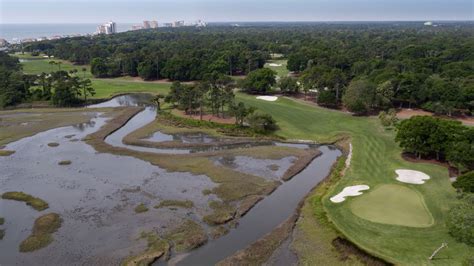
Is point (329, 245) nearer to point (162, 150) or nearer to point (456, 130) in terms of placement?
point (456, 130)

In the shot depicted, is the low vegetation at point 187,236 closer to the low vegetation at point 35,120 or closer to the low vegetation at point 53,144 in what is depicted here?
the low vegetation at point 53,144

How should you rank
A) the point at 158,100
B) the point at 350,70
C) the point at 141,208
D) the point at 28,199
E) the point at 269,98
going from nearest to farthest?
the point at 141,208, the point at 28,199, the point at 158,100, the point at 269,98, the point at 350,70

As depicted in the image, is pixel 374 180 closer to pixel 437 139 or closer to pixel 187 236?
pixel 437 139

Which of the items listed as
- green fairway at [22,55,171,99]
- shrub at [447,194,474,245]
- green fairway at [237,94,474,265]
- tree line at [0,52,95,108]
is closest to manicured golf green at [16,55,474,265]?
green fairway at [237,94,474,265]

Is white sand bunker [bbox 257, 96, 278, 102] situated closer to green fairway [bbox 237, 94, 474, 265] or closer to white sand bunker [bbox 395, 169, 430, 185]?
green fairway [bbox 237, 94, 474, 265]

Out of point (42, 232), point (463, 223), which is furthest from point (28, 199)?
point (463, 223)

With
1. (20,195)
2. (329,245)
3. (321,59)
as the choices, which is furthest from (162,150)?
(321,59)
